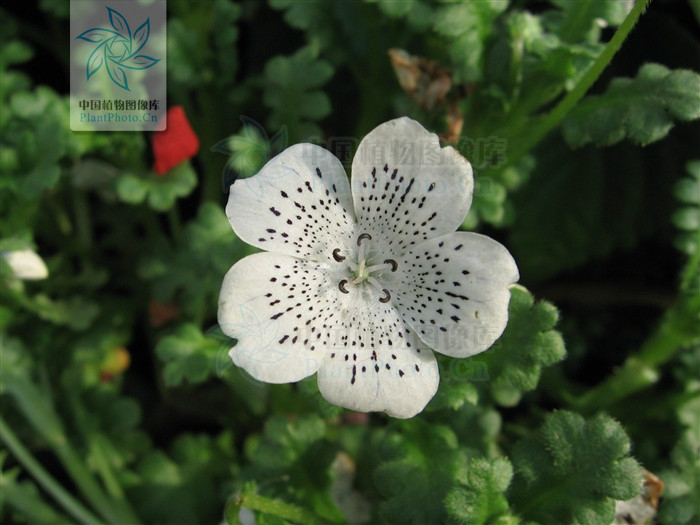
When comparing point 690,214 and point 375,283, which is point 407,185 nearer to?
point 375,283

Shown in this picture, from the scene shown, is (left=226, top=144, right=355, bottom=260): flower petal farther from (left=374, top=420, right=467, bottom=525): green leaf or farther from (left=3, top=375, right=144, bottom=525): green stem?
(left=3, top=375, right=144, bottom=525): green stem

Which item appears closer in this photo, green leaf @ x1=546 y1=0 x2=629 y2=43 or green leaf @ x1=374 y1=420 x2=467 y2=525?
green leaf @ x1=374 y1=420 x2=467 y2=525

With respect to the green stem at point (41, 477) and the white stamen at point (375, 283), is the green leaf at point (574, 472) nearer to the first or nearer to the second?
the white stamen at point (375, 283)

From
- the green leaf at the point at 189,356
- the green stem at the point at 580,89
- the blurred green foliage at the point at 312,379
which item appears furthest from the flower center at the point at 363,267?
the green stem at the point at 580,89

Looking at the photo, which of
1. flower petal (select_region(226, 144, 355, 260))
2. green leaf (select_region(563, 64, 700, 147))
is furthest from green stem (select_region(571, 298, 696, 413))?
flower petal (select_region(226, 144, 355, 260))

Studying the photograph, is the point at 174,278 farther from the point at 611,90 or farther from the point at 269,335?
the point at 611,90

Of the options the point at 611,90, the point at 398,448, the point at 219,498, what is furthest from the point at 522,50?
the point at 219,498
